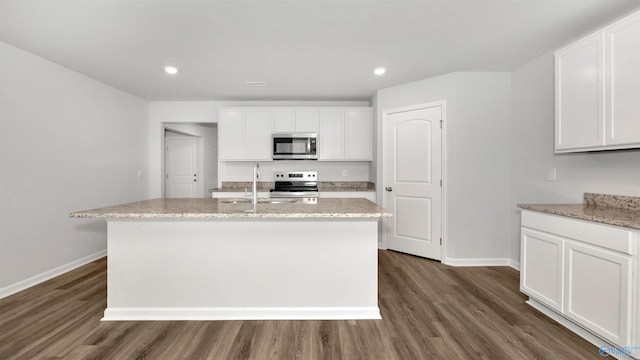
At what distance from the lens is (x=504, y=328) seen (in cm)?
218

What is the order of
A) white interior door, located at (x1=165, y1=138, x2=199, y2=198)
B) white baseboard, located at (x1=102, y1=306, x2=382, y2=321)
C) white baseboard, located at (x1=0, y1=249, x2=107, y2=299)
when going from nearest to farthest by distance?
white baseboard, located at (x1=102, y1=306, x2=382, y2=321), white baseboard, located at (x1=0, y1=249, x2=107, y2=299), white interior door, located at (x1=165, y1=138, x2=199, y2=198)

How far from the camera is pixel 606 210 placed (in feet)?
7.28

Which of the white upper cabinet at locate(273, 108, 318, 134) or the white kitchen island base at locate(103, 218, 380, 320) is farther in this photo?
the white upper cabinet at locate(273, 108, 318, 134)

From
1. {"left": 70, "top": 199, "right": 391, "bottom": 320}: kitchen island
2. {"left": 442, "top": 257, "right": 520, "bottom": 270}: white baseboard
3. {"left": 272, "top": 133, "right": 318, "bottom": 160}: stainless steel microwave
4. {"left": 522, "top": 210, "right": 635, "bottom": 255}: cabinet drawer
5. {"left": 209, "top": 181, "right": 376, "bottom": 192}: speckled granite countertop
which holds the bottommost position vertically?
{"left": 442, "top": 257, "right": 520, "bottom": 270}: white baseboard

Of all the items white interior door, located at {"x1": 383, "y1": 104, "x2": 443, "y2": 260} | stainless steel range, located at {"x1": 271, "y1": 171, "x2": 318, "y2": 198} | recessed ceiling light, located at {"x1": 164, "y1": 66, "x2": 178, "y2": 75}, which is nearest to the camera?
recessed ceiling light, located at {"x1": 164, "y1": 66, "x2": 178, "y2": 75}

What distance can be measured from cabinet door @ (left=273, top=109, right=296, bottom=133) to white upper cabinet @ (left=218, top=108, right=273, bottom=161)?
0.08 metres

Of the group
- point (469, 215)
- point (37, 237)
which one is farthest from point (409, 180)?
point (37, 237)

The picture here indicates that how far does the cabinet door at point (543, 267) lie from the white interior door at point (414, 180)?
127 cm

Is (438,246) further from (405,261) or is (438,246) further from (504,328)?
(504,328)

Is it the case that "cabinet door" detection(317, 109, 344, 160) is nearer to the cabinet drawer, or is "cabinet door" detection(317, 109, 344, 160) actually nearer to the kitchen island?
the kitchen island

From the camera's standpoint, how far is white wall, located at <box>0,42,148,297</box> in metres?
2.81

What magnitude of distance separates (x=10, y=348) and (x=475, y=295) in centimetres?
364

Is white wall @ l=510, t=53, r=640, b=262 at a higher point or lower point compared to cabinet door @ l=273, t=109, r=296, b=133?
lower

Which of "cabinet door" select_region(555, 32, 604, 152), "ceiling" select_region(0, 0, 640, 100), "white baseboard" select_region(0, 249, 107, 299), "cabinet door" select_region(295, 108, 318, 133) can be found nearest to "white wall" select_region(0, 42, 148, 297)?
"white baseboard" select_region(0, 249, 107, 299)
